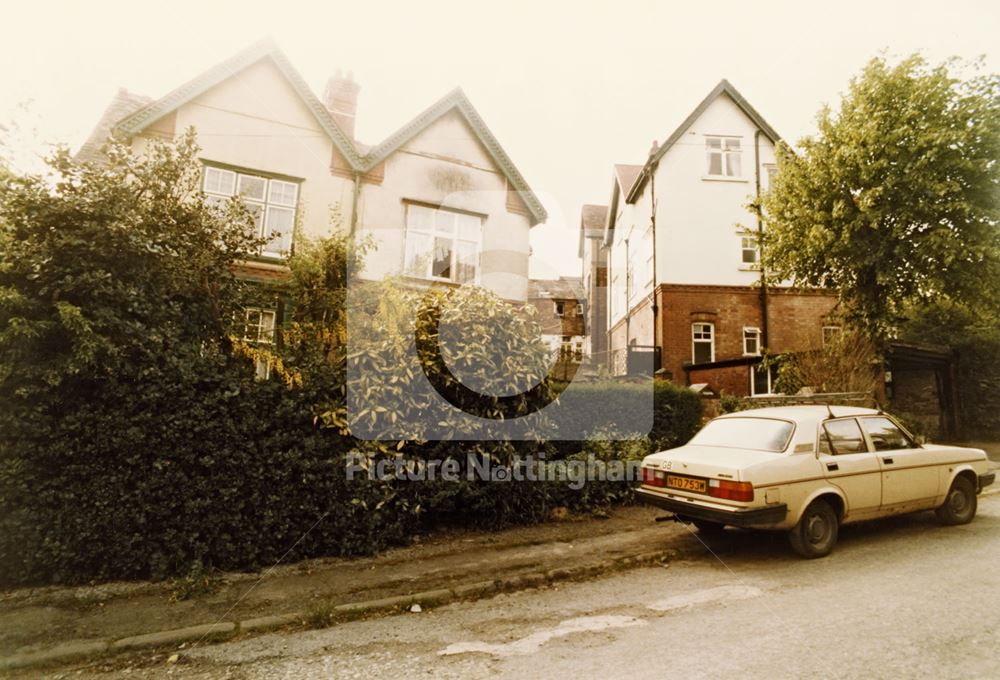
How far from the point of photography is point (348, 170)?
621 inches

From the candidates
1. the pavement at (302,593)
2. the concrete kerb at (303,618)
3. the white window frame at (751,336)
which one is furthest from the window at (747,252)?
the concrete kerb at (303,618)

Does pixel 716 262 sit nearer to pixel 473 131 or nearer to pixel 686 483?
pixel 473 131

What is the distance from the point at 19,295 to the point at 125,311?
2.92 feet

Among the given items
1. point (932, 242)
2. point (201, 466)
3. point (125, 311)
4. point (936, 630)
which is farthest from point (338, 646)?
point (932, 242)

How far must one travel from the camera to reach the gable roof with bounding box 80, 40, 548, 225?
44.6 feet

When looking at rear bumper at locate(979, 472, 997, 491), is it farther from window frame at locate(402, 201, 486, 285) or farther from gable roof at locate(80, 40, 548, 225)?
gable roof at locate(80, 40, 548, 225)

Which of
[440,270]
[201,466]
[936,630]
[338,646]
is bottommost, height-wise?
[338,646]

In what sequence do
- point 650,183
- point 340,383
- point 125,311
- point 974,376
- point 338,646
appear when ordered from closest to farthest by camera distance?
point 338,646, point 125,311, point 340,383, point 974,376, point 650,183

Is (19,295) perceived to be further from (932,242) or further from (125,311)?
(932,242)

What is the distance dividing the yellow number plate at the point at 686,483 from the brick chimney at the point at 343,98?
16584mm

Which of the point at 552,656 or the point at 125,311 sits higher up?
the point at 125,311

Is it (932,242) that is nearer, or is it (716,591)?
(716,591)

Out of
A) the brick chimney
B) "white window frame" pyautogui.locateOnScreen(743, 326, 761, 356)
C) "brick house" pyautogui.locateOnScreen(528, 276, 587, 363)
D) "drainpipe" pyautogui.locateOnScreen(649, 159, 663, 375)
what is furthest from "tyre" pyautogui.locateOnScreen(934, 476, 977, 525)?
"brick house" pyautogui.locateOnScreen(528, 276, 587, 363)

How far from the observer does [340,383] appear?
6613 mm
